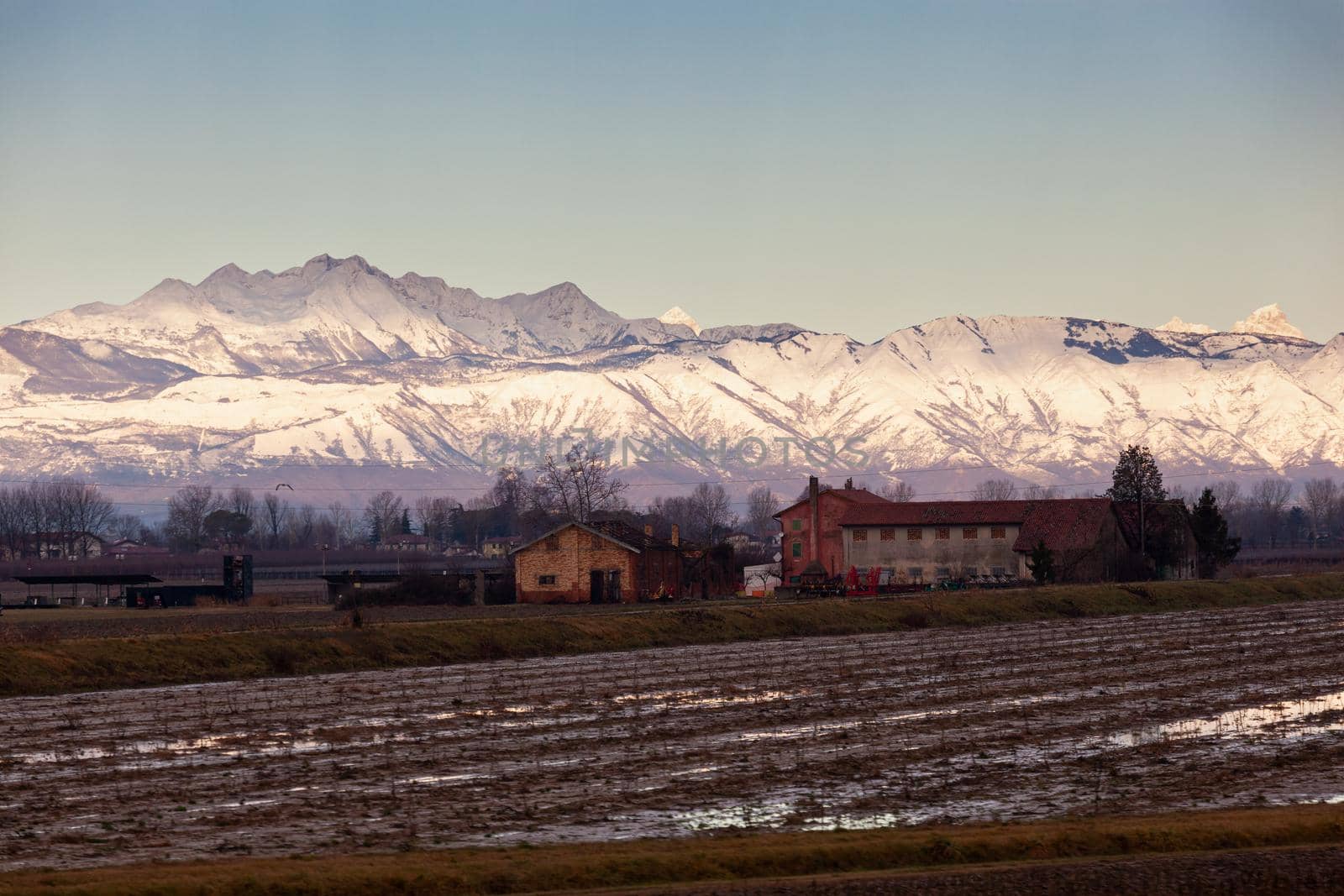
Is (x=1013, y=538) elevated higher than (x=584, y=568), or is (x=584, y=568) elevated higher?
(x=1013, y=538)

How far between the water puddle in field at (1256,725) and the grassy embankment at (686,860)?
30.7ft

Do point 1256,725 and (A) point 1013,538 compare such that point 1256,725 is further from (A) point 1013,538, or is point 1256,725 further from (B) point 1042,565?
(A) point 1013,538

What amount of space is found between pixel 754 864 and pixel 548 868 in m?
2.42

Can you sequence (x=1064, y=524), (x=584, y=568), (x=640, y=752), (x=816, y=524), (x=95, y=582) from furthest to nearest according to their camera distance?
1. (x=816, y=524)
2. (x=95, y=582)
3. (x=1064, y=524)
4. (x=584, y=568)
5. (x=640, y=752)

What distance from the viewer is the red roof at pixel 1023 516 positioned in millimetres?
113188

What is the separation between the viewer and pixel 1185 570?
4828 inches

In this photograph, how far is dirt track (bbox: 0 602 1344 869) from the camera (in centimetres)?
2359

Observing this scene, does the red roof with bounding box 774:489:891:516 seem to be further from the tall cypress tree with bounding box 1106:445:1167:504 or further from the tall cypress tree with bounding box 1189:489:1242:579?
the tall cypress tree with bounding box 1189:489:1242:579

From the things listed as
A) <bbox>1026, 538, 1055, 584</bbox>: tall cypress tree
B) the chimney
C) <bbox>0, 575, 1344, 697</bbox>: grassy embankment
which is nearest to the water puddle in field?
<bbox>0, 575, 1344, 697</bbox>: grassy embankment

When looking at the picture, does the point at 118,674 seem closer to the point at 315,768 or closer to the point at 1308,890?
the point at 315,768

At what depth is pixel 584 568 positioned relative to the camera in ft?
338

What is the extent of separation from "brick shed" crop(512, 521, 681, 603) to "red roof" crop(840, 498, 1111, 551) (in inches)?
959

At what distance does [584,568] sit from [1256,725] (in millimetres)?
71787

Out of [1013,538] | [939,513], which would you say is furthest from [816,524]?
[1013,538]
